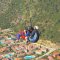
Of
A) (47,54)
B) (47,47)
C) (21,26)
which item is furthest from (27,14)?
(47,54)

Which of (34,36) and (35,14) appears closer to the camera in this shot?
(34,36)

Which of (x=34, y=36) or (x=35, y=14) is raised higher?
(x=35, y=14)

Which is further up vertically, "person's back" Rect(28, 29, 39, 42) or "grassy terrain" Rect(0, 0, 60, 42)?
"grassy terrain" Rect(0, 0, 60, 42)

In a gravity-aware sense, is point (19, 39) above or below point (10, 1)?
below

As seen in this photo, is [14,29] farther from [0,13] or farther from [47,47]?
[47,47]

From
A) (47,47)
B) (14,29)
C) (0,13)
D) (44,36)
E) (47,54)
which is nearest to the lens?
(47,54)

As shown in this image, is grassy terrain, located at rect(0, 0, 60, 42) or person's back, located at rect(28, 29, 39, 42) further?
person's back, located at rect(28, 29, 39, 42)

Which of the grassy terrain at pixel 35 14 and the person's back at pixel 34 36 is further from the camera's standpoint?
the person's back at pixel 34 36

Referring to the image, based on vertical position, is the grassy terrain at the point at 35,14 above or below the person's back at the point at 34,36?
above
